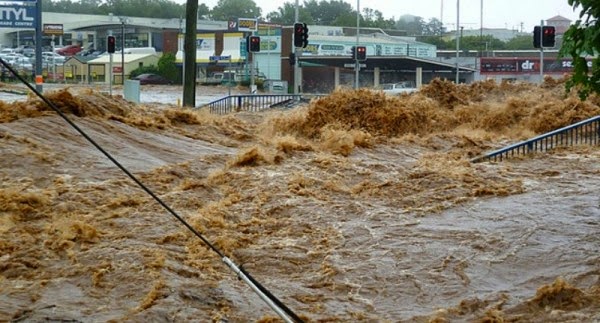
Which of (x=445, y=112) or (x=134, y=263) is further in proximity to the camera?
(x=445, y=112)

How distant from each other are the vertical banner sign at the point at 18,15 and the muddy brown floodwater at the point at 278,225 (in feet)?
23.2

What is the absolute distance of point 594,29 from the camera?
11688 mm

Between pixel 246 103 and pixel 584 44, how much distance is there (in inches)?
957

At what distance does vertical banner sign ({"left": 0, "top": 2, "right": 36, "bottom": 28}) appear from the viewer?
2823cm

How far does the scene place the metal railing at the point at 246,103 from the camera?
3469cm

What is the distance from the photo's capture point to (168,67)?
72750mm

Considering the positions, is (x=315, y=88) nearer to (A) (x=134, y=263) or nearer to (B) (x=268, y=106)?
(B) (x=268, y=106)

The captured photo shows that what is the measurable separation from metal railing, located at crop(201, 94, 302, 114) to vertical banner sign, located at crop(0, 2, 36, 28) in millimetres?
7412

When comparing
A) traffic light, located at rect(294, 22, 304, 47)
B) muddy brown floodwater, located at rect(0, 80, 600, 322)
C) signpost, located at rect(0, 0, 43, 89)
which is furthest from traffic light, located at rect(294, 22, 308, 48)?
muddy brown floodwater, located at rect(0, 80, 600, 322)

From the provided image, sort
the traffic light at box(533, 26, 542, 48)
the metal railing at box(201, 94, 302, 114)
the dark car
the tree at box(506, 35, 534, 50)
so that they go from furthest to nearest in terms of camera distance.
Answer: the tree at box(506, 35, 534, 50) → the dark car → the traffic light at box(533, 26, 542, 48) → the metal railing at box(201, 94, 302, 114)

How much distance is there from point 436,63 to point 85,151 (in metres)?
43.8

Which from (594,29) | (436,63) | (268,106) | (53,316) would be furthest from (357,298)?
(436,63)

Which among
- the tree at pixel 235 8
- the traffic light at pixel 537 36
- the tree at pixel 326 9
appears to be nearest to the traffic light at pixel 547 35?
the traffic light at pixel 537 36

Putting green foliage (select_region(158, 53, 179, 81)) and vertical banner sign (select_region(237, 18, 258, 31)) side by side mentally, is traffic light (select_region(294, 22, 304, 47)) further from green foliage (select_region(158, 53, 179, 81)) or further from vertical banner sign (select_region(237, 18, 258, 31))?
green foliage (select_region(158, 53, 179, 81))
